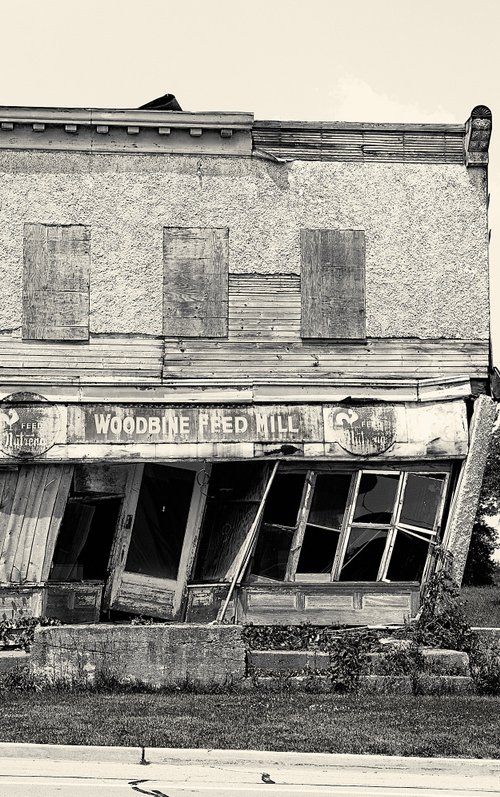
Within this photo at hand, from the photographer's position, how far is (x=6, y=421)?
16.0m

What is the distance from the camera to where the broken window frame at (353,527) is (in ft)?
54.3

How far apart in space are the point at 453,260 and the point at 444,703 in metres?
7.23

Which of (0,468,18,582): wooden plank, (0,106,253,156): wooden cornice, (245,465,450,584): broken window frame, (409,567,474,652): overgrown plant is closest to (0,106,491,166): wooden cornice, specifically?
(0,106,253,156): wooden cornice

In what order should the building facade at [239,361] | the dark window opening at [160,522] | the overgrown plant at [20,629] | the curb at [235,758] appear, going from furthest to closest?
the dark window opening at [160,522]
the building facade at [239,361]
the overgrown plant at [20,629]
the curb at [235,758]

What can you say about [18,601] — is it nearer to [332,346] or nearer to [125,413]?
[125,413]

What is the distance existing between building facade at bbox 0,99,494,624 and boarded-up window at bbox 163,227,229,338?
0.03 metres

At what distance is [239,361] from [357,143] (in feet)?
12.5

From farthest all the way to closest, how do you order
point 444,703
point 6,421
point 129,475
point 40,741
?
point 129,475 → point 6,421 → point 444,703 → point 40,741

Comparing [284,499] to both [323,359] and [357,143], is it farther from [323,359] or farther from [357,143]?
[357,143]

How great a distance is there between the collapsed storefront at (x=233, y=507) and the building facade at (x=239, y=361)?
0.03m

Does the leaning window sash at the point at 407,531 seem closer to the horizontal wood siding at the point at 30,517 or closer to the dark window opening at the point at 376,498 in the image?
the dark window opening at the point at 376,498

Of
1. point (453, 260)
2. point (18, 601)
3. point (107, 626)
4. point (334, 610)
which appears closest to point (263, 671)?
point (107, 626)

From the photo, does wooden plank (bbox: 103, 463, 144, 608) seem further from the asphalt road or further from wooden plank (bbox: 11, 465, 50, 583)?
the asphalt road

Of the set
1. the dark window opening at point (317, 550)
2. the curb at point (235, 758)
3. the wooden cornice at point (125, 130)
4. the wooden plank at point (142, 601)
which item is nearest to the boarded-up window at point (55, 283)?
the wooden cornice at point (125, 130)
